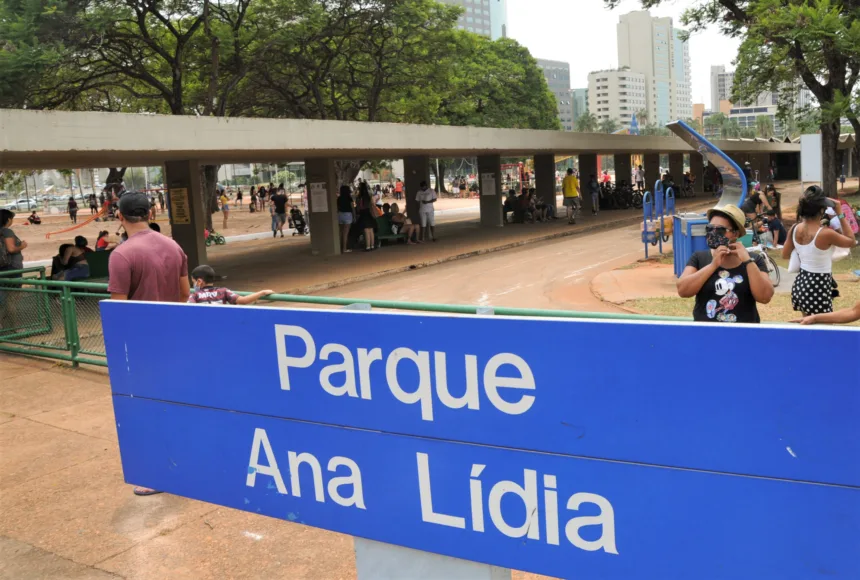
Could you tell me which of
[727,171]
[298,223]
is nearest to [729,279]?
[727,171]

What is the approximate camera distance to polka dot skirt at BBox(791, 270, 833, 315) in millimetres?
5609

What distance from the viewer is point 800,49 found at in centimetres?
1862

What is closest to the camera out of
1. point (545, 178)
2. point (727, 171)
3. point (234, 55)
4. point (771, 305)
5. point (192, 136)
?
point (771, 305)

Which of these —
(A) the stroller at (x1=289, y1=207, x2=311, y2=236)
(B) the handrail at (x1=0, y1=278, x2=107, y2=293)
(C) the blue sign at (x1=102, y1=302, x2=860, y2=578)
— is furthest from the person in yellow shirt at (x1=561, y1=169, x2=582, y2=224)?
(C) the blue sign at (x1=102, y1=302, x2=860, y2=578)

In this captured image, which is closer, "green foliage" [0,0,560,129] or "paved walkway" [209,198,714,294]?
"paved walkway" [209,198,714,294]

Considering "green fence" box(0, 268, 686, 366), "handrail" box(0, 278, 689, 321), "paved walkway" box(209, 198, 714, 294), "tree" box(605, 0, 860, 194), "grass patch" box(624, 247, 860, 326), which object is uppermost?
"tree" box(605, 0, 860, 194)

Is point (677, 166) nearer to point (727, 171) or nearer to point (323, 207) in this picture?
point (323, 207)

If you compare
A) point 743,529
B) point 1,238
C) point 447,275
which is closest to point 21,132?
point 1,238

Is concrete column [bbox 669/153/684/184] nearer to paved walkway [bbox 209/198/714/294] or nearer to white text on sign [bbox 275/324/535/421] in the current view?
paved walkway [bbox 209/198/714/294]

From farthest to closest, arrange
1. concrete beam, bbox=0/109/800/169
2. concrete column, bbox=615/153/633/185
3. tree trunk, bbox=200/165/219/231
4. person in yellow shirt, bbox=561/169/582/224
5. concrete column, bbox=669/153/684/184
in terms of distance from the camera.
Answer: concrete column, bbox=669/153/684/184 → concrete column, bbox=615/153/633/185 → tree trunk, bbox=200/165/219/231 → person in yellow shirt, bbox=561/169/582/224 → concrete beam, bbox=0/109/800/169

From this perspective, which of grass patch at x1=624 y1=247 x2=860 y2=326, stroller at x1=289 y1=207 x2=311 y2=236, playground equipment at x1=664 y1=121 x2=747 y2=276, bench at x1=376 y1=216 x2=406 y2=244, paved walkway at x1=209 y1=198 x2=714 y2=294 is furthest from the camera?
stroller at x1=289 y1=207 x2=311 y2=236

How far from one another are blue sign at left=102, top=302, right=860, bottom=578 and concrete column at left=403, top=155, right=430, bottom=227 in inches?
811

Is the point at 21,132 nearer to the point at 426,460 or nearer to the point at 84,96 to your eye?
the point at 426,460

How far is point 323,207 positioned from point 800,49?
39.7 ft
